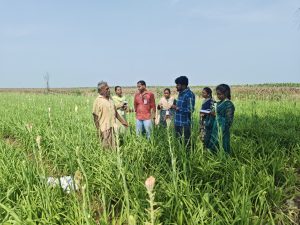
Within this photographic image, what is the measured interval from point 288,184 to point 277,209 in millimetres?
794

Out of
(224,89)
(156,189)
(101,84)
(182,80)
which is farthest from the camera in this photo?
(182,80)

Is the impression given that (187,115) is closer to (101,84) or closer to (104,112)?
(104,112)

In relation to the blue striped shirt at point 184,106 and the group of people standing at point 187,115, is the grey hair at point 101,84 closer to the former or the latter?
the group of people standing at point 187,115

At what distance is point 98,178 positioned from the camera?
15.6 feet

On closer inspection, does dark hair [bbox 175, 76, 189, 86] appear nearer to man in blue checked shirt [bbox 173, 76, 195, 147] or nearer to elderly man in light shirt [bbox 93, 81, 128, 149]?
man in blue checked shirt [bbox 173, 76, 195, 147]

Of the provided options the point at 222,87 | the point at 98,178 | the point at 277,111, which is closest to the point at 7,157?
the point at 98,178

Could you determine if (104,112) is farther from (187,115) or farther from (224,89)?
(224,89)

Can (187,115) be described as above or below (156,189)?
above

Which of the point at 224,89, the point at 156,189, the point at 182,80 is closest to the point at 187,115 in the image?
the point at 182,80

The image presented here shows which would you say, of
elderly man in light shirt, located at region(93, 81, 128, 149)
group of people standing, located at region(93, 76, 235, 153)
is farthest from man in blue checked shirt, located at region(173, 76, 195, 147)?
elderly man in light shirt, located at region(93, 81, 128, 149)

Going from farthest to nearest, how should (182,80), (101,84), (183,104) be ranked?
(183,104) → (182,80) → (101,84)

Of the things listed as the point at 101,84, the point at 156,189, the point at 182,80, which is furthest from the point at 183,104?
the point at 156,189

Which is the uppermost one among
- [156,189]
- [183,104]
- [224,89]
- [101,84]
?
[101,84]

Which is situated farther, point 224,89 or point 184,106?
point 184,106
